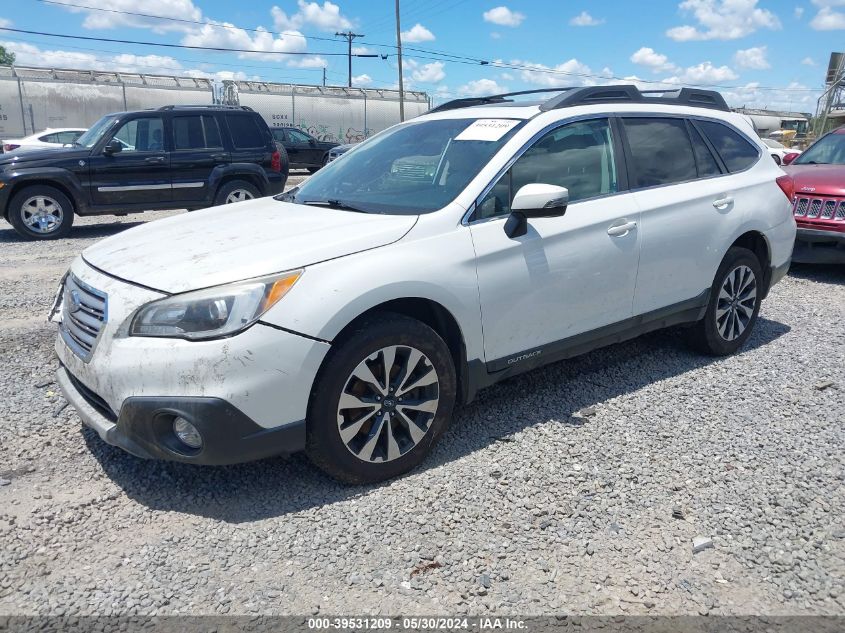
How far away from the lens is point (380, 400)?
3.14 meters

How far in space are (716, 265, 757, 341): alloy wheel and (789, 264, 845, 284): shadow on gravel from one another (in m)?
3.43

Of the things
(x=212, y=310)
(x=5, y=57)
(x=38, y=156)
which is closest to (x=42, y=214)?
(x=38, y=156)

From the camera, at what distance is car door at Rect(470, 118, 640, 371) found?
3520 millimetres

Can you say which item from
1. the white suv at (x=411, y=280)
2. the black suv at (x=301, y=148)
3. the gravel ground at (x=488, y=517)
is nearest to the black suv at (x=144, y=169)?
the gravel ground at (x=488, y=517)

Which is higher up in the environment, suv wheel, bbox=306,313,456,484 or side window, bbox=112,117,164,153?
side window, bbox=112,117,164,153

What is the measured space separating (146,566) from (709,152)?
14.3 ft

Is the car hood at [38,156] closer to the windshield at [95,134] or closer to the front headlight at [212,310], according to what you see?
the windshield at [95,134]

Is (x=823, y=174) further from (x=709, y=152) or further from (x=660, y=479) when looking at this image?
(x=660, y=479)

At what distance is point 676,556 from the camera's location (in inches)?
108

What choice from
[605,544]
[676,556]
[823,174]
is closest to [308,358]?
[605,544]

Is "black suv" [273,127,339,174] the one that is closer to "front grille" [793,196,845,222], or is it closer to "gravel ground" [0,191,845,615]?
"front grille" [793,196,845,222]

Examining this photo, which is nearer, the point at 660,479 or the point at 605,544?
the point at 605,544

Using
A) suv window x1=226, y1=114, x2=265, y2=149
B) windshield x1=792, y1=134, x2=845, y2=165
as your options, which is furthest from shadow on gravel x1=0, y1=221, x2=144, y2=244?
windshield x1=792, y1=134, x2=845, y2=165

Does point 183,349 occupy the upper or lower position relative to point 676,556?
upper
